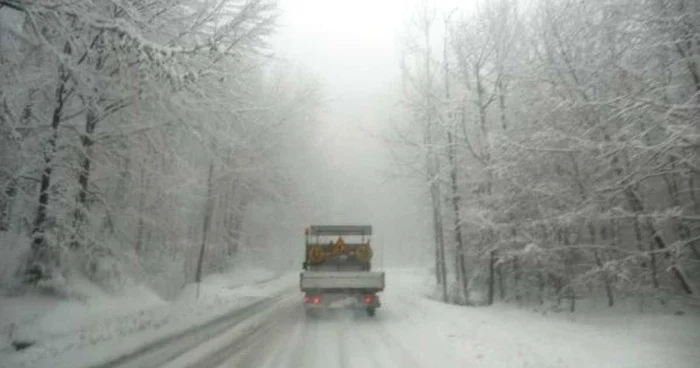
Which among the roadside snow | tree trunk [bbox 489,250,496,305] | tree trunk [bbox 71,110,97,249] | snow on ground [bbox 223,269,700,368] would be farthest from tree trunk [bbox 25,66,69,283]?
tree trunk [bbox 489,250,496,305]

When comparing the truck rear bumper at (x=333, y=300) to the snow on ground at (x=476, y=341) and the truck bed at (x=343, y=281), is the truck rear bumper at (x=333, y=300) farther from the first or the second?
the snow on ground at (x=476, y=341)

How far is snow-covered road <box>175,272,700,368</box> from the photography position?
8.78 meters

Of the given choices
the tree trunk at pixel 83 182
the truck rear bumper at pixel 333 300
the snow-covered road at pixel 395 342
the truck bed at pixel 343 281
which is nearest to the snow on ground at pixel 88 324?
the snow-covered road at pixel 395 342

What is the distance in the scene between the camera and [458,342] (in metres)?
10.7

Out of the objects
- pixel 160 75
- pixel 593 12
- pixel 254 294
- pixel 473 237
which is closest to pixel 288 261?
pixel 254 294

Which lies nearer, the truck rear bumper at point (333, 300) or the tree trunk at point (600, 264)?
the tree trunk at point (600, 264)

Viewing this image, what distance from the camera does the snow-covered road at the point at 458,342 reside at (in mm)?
8781

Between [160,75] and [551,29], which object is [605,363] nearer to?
[160,75]

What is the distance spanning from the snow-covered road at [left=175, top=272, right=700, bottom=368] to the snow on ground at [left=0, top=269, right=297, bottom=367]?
1.78 metres

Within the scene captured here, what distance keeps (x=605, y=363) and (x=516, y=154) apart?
6673 mm

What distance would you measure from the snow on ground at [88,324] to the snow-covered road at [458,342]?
1775 millimetres

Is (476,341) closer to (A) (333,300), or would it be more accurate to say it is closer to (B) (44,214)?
(A) (333,300)

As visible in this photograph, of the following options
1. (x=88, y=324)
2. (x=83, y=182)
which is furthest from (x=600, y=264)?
(x=83, y=182)

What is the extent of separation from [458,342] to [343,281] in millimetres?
5369
